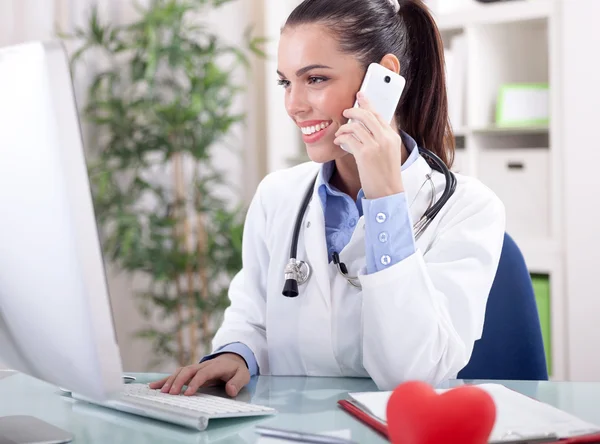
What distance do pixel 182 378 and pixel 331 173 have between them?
59 cm

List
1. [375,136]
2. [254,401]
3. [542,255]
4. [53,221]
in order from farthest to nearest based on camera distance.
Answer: [542,255] → [375,136] → [254,401] → [53,221]

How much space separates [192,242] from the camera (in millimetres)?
3619

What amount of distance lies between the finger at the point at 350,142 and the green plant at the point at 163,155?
1844mm

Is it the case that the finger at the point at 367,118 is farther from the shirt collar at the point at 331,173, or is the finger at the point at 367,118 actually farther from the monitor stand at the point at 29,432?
the monitor stand at the point at 29,432

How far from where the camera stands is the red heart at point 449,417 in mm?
748

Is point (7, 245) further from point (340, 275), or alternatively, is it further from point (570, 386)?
point (570, 386)

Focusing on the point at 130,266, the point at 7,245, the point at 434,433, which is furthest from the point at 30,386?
the point at 130,266

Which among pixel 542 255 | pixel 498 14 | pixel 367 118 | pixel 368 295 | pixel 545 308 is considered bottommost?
pixel 545 308

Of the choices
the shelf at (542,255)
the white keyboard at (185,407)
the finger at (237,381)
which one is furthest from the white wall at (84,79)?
the white keyboard at (185,407)

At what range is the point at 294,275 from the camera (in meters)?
1.44

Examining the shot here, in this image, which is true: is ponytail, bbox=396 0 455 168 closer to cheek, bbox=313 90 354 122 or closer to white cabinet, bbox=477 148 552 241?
cheek, bbox=313 90 354 122

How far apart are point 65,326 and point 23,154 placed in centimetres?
17

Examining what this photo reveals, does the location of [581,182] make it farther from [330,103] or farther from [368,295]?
[368,295]

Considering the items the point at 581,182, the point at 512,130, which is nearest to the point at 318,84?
the point at 581,182
